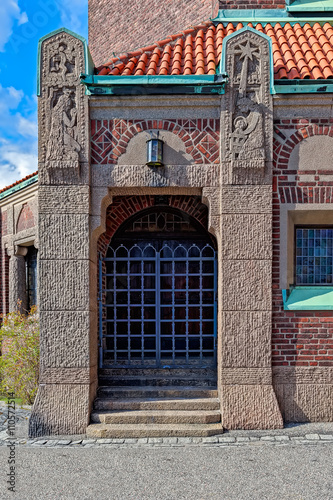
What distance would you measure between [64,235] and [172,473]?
336cm

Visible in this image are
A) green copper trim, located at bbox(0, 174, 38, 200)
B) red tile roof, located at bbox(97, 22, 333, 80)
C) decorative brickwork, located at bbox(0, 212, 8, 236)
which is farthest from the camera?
decorative brickwork, located at bbox(0, 212, 8, 236)

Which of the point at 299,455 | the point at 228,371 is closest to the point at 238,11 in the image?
the point at 228,371

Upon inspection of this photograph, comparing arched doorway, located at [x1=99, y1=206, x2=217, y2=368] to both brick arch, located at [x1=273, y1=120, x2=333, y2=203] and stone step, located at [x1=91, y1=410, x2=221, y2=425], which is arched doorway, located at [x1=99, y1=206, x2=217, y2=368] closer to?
stone step, located at [x1=91, y1=410, x2=221, y2=425]

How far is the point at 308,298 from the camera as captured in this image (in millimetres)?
6207

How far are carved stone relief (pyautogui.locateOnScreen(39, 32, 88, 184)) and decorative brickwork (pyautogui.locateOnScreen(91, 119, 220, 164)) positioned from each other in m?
0.21

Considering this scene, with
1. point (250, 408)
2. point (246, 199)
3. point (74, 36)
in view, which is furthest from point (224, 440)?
point (74, 36)

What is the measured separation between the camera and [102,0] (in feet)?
37.9

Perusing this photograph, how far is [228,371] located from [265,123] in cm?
352

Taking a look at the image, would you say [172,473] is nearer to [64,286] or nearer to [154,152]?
[64,286]

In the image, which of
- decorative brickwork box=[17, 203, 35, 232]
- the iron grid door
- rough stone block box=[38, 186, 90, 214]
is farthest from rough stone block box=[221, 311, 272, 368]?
decorative brickwork box=[17, 203, 35, 232]

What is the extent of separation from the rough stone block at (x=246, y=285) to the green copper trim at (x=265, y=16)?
477 centimetres

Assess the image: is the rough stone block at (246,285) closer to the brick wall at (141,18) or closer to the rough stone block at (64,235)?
the rough stone block at (64,235)

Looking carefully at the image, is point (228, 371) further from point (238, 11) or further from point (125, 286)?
point (238, 11)

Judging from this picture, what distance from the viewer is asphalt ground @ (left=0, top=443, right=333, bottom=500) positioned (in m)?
4.19
